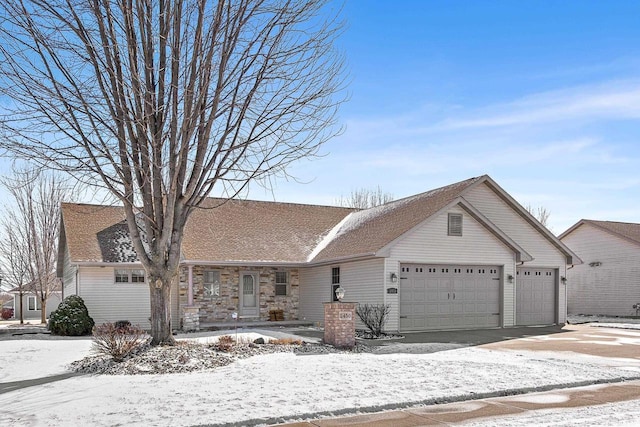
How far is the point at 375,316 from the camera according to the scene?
1916 cm

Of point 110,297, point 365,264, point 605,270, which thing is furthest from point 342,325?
point 605,270

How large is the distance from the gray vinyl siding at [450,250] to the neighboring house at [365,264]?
0.04 meters

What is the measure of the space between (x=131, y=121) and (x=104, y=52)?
1.56m

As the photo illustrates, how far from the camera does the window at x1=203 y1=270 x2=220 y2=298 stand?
78.1ft

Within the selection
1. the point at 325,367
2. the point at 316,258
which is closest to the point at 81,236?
the point at 316,258

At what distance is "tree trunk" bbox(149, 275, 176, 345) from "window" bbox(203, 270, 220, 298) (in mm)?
9981

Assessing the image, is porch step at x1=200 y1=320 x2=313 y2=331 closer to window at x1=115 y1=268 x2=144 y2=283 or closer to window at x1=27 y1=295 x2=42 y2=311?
window at x1=115 y1=268 x2=144 y2=283

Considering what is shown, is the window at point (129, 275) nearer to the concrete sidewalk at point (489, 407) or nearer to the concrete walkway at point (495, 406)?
the concrete walkway at point (495, 406)

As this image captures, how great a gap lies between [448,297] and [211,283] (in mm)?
9141

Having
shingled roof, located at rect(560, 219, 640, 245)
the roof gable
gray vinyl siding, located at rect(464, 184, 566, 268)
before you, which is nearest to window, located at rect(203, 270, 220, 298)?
the roof gable

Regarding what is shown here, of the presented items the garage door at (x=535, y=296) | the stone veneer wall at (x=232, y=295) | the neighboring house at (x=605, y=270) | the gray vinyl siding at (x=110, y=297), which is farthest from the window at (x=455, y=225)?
the neighboring house at (x=605, y=270)

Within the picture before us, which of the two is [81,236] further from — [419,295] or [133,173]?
[419,295]

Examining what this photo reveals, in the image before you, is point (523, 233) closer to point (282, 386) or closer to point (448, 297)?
point (448, 297)

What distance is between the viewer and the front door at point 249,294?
24423mm
